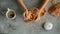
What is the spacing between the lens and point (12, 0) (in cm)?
107

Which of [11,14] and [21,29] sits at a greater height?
[11,14]

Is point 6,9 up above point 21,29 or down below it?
above

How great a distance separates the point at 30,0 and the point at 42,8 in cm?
11

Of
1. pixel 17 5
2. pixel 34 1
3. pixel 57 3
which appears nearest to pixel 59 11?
pixel 57 3

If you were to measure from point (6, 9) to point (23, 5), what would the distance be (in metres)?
0.12

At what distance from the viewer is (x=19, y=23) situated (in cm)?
105

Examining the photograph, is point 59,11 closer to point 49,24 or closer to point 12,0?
point 49,24

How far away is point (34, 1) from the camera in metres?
1.08

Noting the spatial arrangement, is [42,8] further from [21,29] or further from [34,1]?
[21,29]

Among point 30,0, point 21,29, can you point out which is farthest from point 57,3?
point 21,29

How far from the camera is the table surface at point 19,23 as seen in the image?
1047 mm

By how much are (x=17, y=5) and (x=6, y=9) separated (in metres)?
0.08

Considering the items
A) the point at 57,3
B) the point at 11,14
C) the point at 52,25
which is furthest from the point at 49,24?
the point at 11,14

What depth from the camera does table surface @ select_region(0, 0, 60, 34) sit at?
3.43ft
